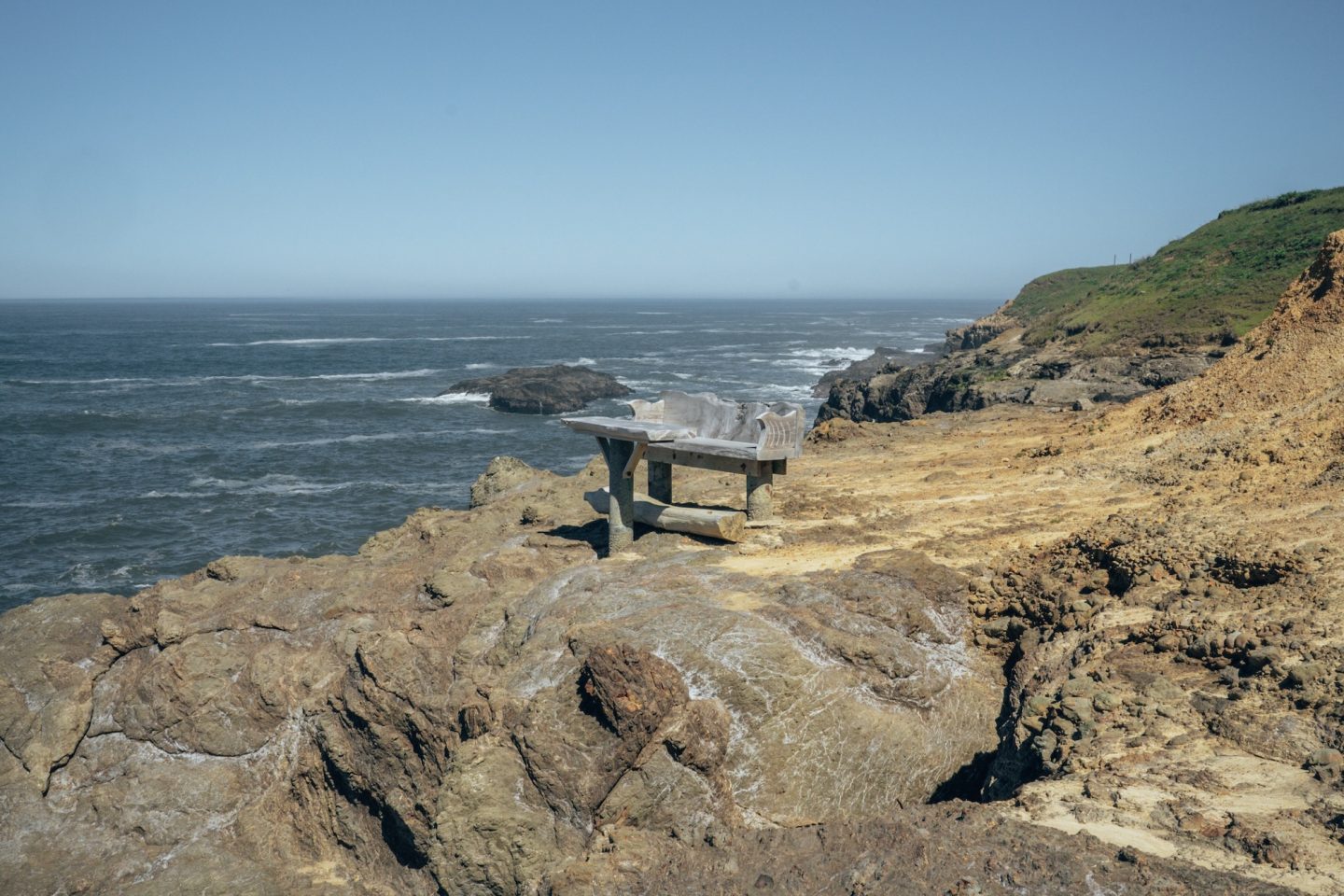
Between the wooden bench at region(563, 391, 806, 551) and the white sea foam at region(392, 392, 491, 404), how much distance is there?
151 ft

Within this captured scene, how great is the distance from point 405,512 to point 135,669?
18.1 metres

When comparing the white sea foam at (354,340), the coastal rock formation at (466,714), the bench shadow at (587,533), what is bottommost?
the white sea foam at (354,340)

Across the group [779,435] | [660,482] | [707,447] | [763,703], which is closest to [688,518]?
[707,447]

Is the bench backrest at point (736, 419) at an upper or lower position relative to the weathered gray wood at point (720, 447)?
upper

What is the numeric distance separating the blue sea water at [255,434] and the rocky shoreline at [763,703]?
533 inches

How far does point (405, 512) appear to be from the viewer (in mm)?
30422

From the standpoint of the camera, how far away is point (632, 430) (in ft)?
41.4

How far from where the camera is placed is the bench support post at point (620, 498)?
42.3 ft

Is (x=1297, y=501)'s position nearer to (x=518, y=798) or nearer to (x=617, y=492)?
(x=617, y=492)

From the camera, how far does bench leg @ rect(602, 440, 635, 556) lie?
12898mm

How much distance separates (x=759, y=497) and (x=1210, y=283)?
30097mm

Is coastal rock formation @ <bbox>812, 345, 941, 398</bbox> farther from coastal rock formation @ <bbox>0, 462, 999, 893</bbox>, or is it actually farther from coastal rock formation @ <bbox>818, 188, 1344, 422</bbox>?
coastal rock formation @ <bbox>0, 462, 999, 893</bbox>

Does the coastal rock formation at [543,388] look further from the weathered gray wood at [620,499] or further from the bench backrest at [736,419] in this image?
the weathered gray wood at [620,499]

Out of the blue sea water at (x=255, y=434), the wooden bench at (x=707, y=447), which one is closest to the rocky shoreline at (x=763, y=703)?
the wooden bench at (x=707, y=447)
